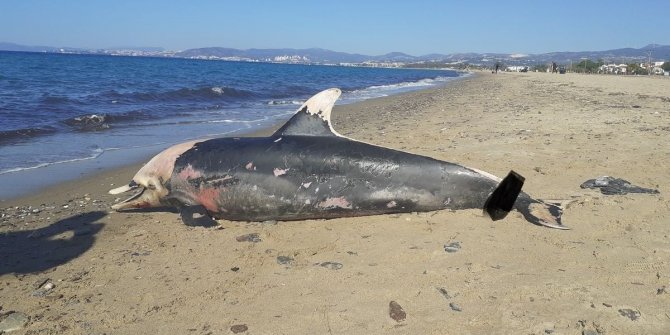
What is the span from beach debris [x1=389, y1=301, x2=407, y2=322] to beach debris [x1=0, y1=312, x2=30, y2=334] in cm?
248

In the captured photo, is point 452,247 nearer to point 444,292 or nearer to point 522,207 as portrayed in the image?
point 444,292

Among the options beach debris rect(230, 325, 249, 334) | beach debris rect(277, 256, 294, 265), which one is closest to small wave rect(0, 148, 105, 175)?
beach debris rect(277, 256, 294, 265)

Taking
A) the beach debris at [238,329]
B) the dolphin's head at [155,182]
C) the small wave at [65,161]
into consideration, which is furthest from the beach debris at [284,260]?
the small wave at [65,161]

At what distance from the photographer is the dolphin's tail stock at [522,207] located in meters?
4.60

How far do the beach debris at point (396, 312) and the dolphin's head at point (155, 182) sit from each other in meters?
3.60

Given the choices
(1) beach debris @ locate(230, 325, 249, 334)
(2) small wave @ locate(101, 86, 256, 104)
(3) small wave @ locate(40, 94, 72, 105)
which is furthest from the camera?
(2) small wave @ locate(101, 86, 256, 104)

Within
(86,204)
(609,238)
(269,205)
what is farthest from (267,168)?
(609,238)

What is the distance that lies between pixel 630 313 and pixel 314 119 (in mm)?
3732

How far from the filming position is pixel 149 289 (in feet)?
12.3

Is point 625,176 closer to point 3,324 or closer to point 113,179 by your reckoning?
point 3,324

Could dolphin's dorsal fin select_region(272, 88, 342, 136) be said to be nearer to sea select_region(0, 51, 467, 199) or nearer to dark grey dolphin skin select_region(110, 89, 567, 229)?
dark grey dolphin skin select_region(110, 89, 567, 229)

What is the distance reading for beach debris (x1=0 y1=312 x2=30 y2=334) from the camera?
322cm

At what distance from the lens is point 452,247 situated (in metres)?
4.19

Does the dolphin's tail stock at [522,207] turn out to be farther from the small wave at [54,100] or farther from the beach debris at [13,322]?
the small wave at [54,100]
